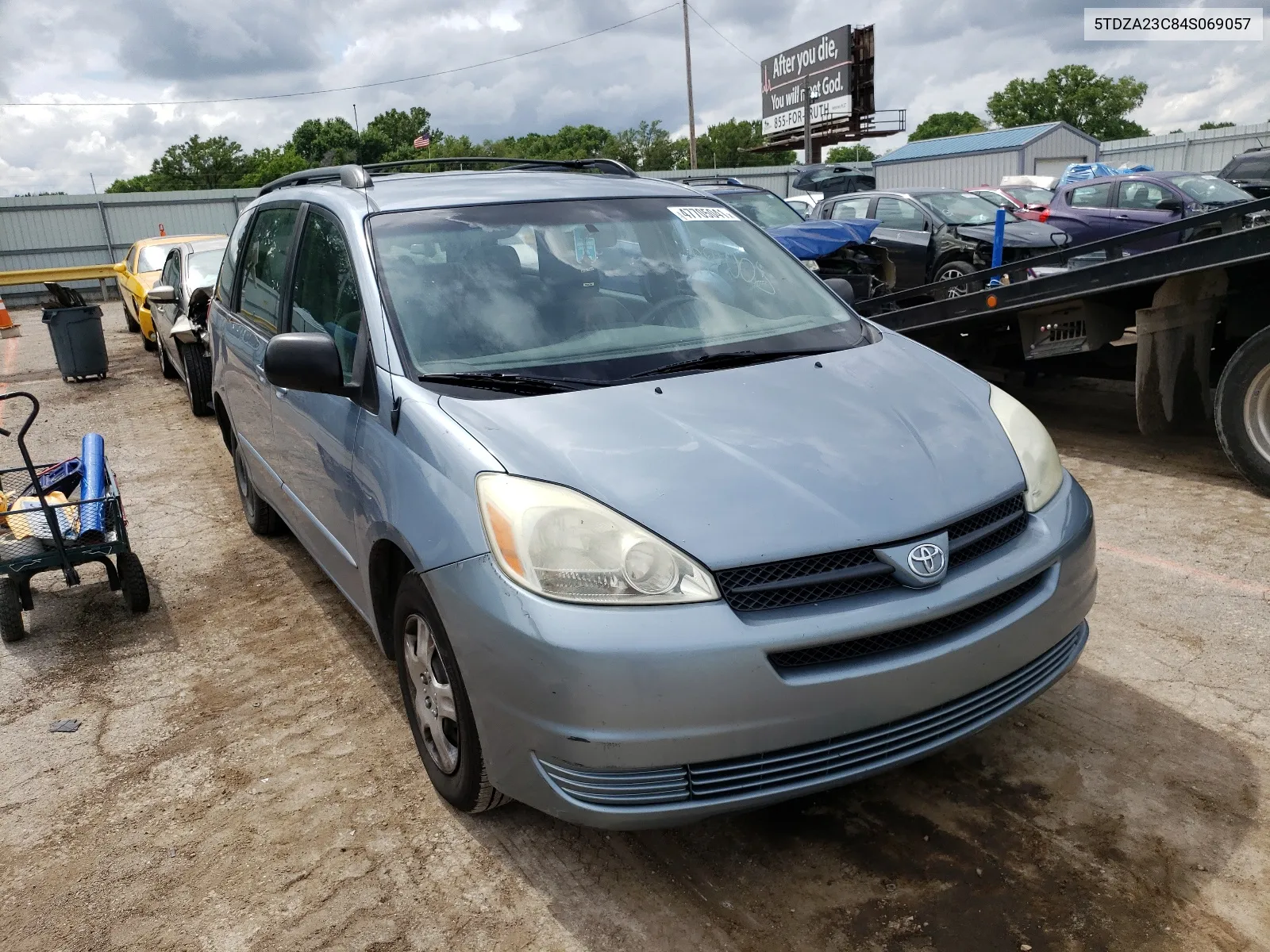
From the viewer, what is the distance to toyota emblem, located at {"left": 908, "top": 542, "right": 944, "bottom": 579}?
7.58ft

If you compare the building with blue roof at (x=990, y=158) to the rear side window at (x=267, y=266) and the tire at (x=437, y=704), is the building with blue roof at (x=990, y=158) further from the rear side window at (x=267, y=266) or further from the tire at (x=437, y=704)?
the tire at (x=437, y=704)

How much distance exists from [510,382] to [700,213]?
56.1 inches

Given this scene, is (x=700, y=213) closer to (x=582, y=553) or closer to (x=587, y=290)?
(x=587, y=290)

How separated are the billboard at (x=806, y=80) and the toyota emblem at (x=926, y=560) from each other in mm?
47312

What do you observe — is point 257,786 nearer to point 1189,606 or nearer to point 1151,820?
point 1151,820

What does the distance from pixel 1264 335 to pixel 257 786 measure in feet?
17.0

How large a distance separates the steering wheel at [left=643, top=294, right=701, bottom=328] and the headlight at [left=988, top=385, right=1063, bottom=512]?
1030mm

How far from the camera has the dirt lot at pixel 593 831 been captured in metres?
2.41

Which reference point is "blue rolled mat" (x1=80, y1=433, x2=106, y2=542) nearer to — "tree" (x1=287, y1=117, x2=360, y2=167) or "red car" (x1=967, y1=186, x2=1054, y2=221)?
"red car" (x1=967, y1=186, x2=1054, y2=221)

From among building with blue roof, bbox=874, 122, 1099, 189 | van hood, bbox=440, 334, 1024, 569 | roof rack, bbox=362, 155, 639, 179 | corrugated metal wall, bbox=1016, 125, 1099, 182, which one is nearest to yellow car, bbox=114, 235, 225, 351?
roof rack, bbox=362, 155, 639, 179

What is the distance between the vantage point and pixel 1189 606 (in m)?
4.03

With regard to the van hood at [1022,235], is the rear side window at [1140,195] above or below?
above

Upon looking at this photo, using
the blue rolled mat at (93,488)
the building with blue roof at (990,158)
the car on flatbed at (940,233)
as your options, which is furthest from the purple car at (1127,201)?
the building with blue roof at (990,158)

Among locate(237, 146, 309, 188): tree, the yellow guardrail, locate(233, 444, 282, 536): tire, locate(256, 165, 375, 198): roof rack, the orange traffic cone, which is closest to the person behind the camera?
locate(256, 165, 375, 198): roof rack
